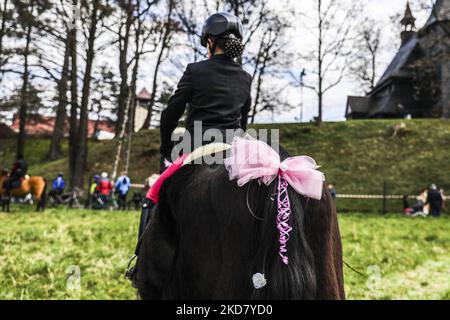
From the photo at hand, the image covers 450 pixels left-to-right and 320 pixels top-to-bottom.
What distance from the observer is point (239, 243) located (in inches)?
92.1

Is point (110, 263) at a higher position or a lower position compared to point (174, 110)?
lower

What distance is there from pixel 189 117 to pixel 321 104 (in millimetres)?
34745

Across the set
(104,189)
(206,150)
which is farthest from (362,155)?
(206,150)

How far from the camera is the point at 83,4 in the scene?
65.2 ft

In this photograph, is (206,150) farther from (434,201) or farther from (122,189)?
(434,201)

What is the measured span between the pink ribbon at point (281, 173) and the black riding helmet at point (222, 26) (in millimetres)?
1296

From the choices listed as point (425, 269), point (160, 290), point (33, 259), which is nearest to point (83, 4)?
point (33, 259)

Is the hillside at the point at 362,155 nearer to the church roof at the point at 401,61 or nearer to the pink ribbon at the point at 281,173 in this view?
the church roof at the point at 401,61

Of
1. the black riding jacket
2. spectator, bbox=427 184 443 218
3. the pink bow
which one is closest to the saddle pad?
the black riding jacket

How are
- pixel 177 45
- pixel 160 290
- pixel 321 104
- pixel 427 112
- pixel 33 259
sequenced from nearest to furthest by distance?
pixel 160 290 < pixel 33 259 < pixel 177 45 < pixel 321 104 < pixel 427 112

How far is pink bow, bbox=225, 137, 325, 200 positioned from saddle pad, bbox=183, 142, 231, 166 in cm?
45

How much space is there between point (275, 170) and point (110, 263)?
5504mm

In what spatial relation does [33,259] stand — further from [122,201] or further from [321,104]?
[321,104]

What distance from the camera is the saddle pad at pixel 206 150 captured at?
2.94 metres
